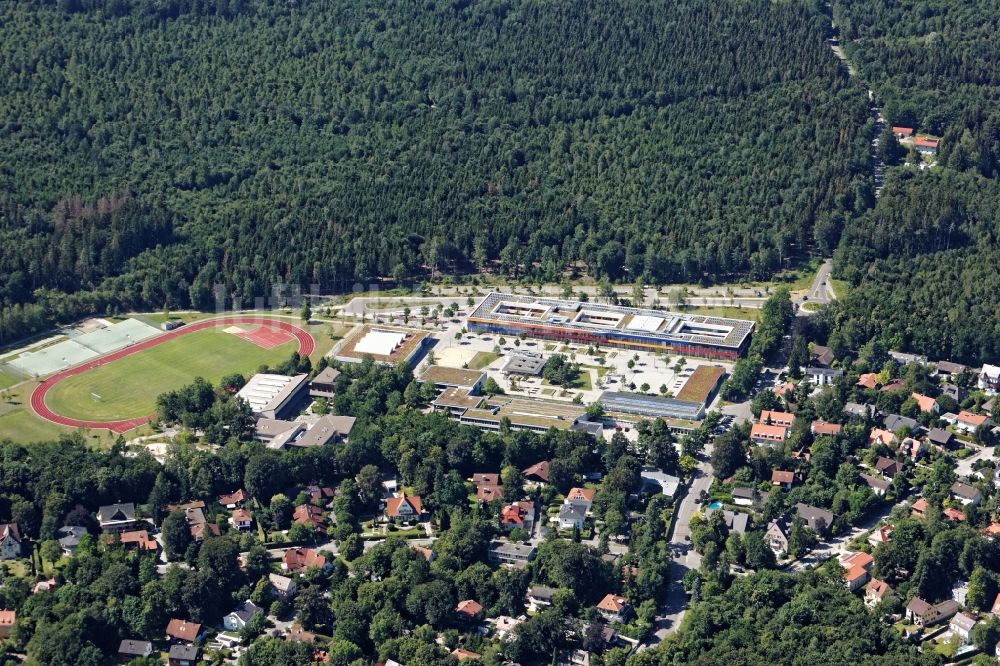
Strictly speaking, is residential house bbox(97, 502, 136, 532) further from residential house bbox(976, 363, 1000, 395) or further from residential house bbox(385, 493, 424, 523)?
residential house bbox(976, 363, 1000, 395)

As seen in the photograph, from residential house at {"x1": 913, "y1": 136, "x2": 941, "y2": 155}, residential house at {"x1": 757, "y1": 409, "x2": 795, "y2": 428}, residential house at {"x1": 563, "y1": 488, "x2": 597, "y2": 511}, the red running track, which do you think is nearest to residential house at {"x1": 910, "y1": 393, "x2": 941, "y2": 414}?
residential house at {"x1": 757, "y1": 409, "x2": 795, "y2": 428}

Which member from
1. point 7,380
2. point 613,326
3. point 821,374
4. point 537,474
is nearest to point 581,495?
point 537,474

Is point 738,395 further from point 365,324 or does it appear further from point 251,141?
point 251,141

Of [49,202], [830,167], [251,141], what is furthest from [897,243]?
[49,202]

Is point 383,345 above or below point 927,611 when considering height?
below

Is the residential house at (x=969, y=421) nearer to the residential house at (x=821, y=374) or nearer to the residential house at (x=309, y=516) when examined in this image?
the residential house at (x=821, y=374)

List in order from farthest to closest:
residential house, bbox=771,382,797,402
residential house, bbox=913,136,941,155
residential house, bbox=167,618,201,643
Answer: residential house, bbox=913,136,941,155
residential house, bbox=771,382,797,402
residential house, bbox=167,618,201,643

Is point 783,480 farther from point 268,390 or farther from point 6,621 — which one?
point 6,621
